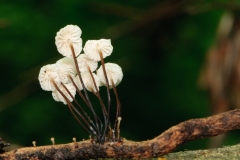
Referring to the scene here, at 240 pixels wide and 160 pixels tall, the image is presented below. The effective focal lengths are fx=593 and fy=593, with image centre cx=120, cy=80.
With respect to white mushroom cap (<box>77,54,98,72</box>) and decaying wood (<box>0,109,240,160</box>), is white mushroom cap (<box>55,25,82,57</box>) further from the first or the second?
decaying wood (<box>0,109,240,160</box>)

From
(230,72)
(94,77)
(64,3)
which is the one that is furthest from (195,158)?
(64,3)

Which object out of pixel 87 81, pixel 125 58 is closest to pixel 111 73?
pixel 87 81

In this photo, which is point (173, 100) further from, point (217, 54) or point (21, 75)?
point (21, 75)

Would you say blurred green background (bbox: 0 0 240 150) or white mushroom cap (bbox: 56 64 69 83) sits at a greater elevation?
blurred green background (bbox: 0 0 240 150)

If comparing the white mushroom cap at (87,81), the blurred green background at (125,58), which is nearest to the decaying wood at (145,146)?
the white mushroom cap at (87,81)

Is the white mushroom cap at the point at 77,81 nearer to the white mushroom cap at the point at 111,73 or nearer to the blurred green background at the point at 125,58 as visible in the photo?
the white mushroom cap at the point at 111,73

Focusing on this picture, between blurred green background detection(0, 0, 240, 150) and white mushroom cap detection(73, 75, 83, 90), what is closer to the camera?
white mushroom cap detection(73, 75, 83, 90)

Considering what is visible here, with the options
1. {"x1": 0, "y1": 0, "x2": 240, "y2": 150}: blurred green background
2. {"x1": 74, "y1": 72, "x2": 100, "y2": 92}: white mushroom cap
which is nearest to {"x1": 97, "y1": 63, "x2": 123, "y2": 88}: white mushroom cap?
{"x1": 74, "y1": 72, "x2": 100, "y2": 92}: white mushroom cap
